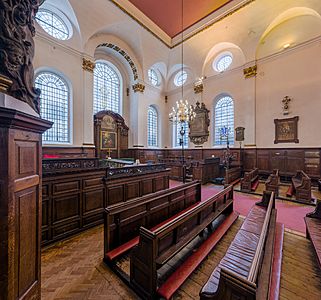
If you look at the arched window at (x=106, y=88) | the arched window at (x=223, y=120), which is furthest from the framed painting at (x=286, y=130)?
the arched window at (x=106, y=88)

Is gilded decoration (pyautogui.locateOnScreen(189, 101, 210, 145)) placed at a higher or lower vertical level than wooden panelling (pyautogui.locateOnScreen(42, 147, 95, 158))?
higher

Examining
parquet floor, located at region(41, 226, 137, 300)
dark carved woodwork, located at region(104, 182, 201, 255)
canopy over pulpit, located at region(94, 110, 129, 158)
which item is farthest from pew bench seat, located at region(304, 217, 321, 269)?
canopy over pulpit, located at region(94, 110, 129, 158)

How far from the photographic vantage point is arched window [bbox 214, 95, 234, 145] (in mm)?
10406

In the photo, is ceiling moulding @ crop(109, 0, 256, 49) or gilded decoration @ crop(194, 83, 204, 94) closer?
ceiling moulding @ crop(109, 0, 256, 49)

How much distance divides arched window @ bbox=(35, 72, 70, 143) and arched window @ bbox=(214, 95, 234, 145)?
29.7ft

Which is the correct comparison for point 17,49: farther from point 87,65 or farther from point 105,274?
point 87,65

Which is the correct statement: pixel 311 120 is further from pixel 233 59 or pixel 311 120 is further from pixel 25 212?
pixel 25 212

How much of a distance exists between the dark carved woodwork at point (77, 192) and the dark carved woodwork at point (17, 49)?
2015 millimetres

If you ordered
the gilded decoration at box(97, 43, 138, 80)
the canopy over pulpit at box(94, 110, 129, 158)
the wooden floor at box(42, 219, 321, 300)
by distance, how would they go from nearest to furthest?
the wooden floor at box(42, 219, 321, 300)
the gilded decoration at box(97, 43, 138, 80)
the canopy over pulpit at box(94, 110, 129, 158)

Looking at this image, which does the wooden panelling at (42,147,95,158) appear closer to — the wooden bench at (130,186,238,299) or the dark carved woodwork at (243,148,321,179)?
the wooden bench at (130,186,238,299)

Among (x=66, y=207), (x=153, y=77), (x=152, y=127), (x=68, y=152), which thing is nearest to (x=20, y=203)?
(x=66, y=207)

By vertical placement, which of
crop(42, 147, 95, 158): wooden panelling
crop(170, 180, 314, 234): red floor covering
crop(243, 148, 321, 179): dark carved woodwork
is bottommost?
crop(170, 180, 314, 234): red floor covering

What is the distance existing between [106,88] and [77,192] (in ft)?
29.5

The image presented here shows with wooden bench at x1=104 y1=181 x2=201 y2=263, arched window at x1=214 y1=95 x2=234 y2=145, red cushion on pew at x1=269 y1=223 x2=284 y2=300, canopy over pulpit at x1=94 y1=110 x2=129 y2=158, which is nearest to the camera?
red cushion on pew at x1=269 y1=223 x2=284 y2=300
